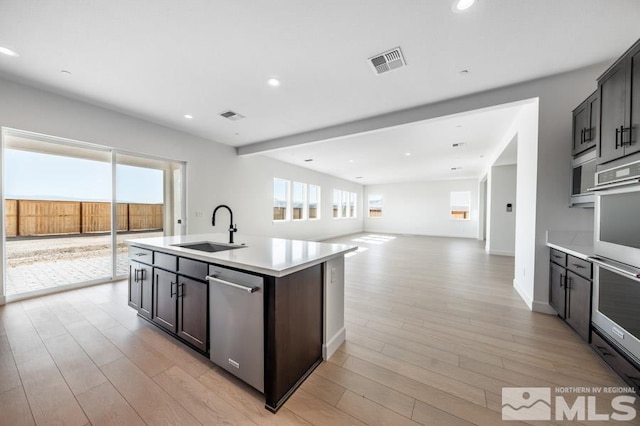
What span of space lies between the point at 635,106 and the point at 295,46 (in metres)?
2.74

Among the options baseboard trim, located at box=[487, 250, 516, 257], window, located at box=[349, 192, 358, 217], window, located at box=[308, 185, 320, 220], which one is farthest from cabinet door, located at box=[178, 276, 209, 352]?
window, located at box=[349, 192, 358, 217]

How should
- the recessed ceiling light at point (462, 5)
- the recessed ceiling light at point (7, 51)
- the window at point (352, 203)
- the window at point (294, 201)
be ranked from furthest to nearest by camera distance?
the window at point (352, 203)
the window at point (294, 201)
the recessed ceiling light at point (7, 51)
the recessed ceiling light at point (462, 5)

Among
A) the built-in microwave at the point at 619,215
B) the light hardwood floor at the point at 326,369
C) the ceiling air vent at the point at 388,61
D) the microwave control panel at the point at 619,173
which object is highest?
the ceiling air vent at the point at 388,61

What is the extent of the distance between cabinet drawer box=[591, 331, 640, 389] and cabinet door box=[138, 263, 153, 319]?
3816mm

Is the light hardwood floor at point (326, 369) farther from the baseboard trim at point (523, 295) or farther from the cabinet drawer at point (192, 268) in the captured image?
the cabinet drawer at point (192, 268)

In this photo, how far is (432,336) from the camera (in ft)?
7.65

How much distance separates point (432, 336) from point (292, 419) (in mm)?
1607

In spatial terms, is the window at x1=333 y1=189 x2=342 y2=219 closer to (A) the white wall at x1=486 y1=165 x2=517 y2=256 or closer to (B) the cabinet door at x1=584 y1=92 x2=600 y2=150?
(A) the white wall at x1=486 y1=165 x2=517 y2=256

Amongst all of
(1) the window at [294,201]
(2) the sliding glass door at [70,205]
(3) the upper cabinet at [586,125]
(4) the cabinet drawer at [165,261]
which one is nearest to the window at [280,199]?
(1) the window at [294,201]

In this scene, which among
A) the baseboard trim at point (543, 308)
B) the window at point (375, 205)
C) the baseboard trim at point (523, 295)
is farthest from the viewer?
the window at point (375, 205)

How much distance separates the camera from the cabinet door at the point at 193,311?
1.84 metres

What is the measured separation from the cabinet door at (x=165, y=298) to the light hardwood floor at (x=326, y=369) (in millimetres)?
211

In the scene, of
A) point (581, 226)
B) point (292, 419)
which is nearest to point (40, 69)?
point (292, 419)

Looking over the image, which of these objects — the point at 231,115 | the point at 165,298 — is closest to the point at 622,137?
the point at 165,298
